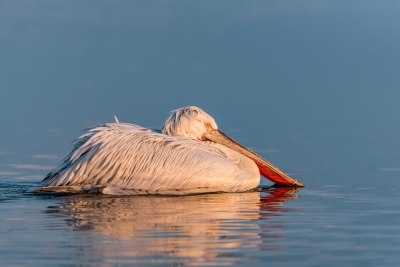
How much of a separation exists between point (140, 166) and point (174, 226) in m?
2.40

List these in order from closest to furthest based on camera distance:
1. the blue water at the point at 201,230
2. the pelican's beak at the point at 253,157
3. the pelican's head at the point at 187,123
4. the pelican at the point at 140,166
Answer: the blue water at the point at 201,230, the pelican at the point at 140,166, the pelican's head at the point at 187,123, the pelican's beak at the point at 253,157

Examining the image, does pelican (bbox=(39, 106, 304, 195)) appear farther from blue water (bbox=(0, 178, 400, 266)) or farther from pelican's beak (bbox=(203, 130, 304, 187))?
pelican's beak (bbox=(203, 130, 304, 187))

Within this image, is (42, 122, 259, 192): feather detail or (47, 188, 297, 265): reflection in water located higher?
(42, 122, 259, 192): feather detail

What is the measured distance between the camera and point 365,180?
28.8ft

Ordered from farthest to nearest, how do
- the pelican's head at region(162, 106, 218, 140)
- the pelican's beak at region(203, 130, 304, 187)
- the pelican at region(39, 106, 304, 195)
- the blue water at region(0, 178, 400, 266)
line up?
the pelican's beak at region(203, 130, 304, 187) < the pelican's head at region(162, 106, 218, 140) < the pelican at region(39, 106, 304, 195) < the blue water at region(0, 178, 400, 266)

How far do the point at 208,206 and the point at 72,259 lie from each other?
2585mm

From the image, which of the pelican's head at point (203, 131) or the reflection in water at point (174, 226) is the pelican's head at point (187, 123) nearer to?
the pelican's head at point (203, 131)

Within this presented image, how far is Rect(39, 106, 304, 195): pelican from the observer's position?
23.6ft

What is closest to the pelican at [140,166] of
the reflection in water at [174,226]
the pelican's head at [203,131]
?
the reflection in water at [174,226]

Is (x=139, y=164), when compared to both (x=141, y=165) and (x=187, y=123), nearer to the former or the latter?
(x=141, y=165)

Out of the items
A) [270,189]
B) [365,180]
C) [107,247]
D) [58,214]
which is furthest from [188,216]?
[365,180]

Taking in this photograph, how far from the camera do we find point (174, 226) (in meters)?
4.90

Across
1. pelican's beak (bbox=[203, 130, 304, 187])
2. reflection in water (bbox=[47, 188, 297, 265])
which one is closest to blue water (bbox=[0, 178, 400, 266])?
reflection in water (bbox=[47, 188, 297, 265])

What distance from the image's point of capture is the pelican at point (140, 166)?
7188 mm
